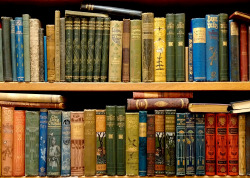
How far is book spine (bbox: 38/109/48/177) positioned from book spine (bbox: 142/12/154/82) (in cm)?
43

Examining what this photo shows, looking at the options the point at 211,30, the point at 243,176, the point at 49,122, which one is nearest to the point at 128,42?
the point at 211,30

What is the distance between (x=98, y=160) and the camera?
Result: 118 cm

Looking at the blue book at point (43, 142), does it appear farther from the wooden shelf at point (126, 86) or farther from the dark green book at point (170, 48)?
the dark green book at point (170, 48)

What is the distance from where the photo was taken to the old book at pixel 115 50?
1.17 metres

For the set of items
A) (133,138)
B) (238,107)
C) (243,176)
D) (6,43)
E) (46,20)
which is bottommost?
(243,176)

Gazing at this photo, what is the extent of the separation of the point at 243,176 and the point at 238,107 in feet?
0.92

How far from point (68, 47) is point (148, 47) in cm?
32

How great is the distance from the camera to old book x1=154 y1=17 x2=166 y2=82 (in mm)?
1171

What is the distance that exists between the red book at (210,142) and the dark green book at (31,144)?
688mm

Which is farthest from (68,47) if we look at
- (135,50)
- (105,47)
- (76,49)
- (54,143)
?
(54,143)

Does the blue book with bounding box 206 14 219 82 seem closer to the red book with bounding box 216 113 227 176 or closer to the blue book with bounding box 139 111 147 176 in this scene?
the red book with bounding box 216 113 227 176

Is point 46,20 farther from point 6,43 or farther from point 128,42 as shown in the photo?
point 128,42

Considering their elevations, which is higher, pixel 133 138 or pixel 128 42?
pixel 128 42

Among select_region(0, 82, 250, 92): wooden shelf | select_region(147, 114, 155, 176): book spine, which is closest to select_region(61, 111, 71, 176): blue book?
select_region(0, 82, 250, 92): wooden shelf
